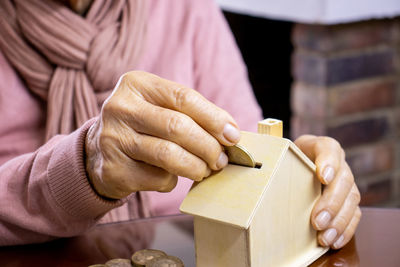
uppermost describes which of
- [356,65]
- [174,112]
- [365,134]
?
[174,112]

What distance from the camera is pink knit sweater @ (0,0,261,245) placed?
83 cm

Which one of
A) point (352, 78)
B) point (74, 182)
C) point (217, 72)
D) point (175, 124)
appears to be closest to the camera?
point (175, 124)

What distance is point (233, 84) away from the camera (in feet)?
4.35

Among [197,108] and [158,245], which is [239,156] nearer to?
[197,108]

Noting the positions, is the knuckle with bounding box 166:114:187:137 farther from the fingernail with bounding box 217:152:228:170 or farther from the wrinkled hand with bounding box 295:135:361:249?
the wrinkled hand with bounding box 295:135:361:249

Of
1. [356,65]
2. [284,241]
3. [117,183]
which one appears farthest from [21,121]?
[356,65]

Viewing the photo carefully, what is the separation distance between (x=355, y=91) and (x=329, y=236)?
1157 mm

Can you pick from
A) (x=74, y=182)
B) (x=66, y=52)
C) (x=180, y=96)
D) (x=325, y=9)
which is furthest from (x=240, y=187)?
(x=325, y=9)

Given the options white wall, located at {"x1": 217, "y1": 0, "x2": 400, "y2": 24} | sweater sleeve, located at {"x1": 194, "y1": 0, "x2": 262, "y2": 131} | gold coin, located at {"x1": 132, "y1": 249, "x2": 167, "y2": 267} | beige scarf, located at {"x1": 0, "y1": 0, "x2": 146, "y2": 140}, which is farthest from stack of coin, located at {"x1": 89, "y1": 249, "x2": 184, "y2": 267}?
white wall, located at {"x1": 217, "y1": 0, "x2": 400, "y2": 24}

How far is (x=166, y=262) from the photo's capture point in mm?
750

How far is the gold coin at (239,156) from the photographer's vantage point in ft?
2.32

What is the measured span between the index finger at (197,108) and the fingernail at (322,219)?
0.69 feet

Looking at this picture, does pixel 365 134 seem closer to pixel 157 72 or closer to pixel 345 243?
pixel 157 72

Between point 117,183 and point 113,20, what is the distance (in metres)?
0.52
